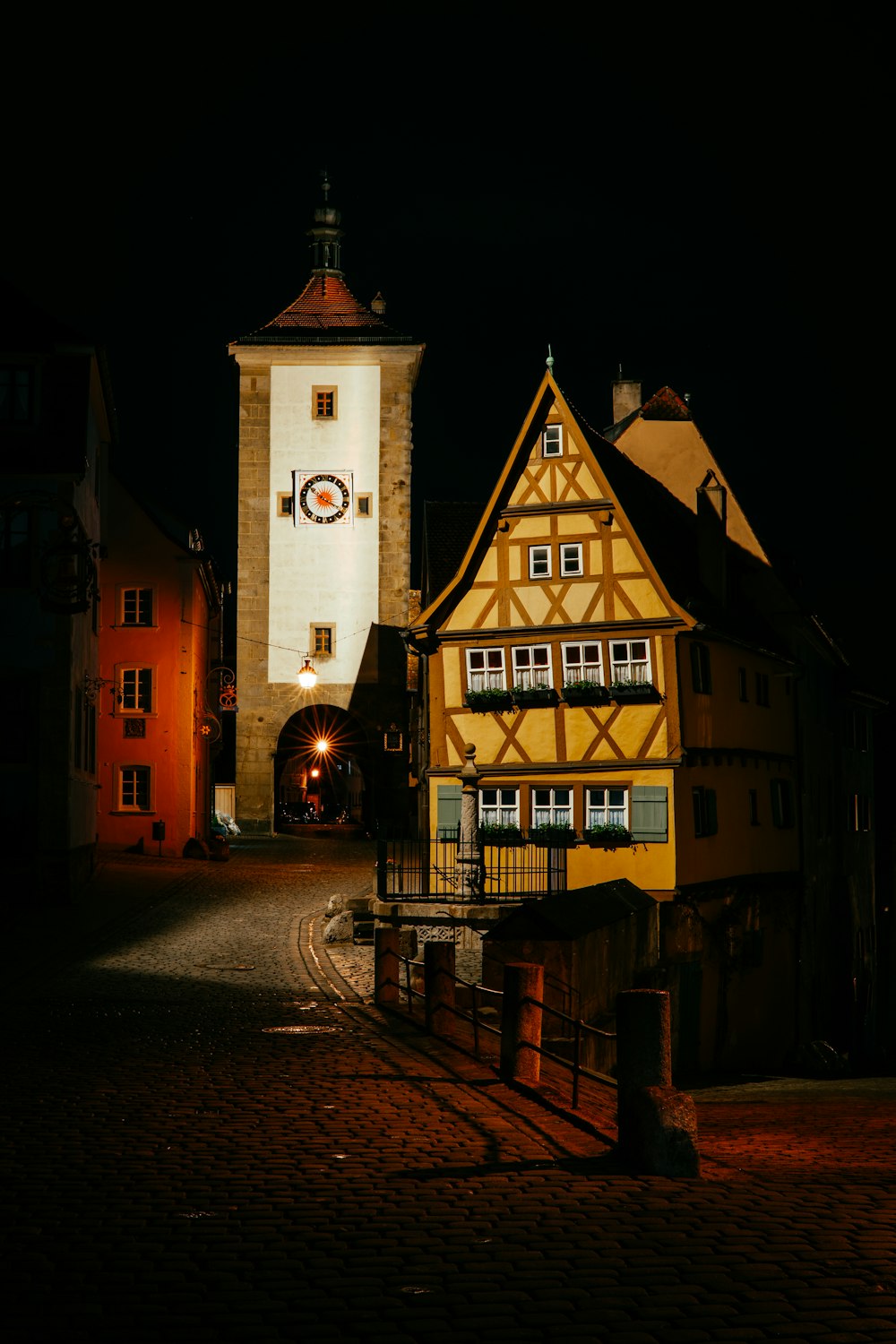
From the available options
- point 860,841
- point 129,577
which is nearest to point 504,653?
point 129,577

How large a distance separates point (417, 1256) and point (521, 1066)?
592 cm

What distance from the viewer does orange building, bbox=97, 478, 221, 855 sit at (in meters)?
42.7

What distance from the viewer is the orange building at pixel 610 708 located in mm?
29625

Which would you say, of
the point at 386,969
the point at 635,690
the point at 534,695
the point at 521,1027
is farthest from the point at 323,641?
the point at 521,1027

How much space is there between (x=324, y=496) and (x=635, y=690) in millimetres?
29198

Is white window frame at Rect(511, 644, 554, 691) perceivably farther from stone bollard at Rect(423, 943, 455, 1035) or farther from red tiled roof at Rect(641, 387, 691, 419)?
stone bollard at Rect(423, 943, 455, 1035)

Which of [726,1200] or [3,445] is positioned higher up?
[3,445]

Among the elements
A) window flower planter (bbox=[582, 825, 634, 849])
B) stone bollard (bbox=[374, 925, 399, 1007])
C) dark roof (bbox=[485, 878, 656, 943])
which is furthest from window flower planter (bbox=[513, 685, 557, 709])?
stone bollard (bbox=[374, 925, 399, 1007])

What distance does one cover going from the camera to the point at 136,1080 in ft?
43.3

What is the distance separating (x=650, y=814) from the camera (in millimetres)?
29375

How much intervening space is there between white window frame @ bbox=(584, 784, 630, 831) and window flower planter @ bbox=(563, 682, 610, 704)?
1.60 m

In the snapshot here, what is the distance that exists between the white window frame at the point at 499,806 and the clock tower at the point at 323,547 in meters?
24.9

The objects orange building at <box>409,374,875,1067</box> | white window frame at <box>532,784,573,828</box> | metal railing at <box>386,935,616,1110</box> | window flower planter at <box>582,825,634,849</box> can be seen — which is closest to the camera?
metal railing at <box>386,935,616,1110</box>

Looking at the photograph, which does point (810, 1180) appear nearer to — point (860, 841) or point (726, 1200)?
point (726, 1200)
